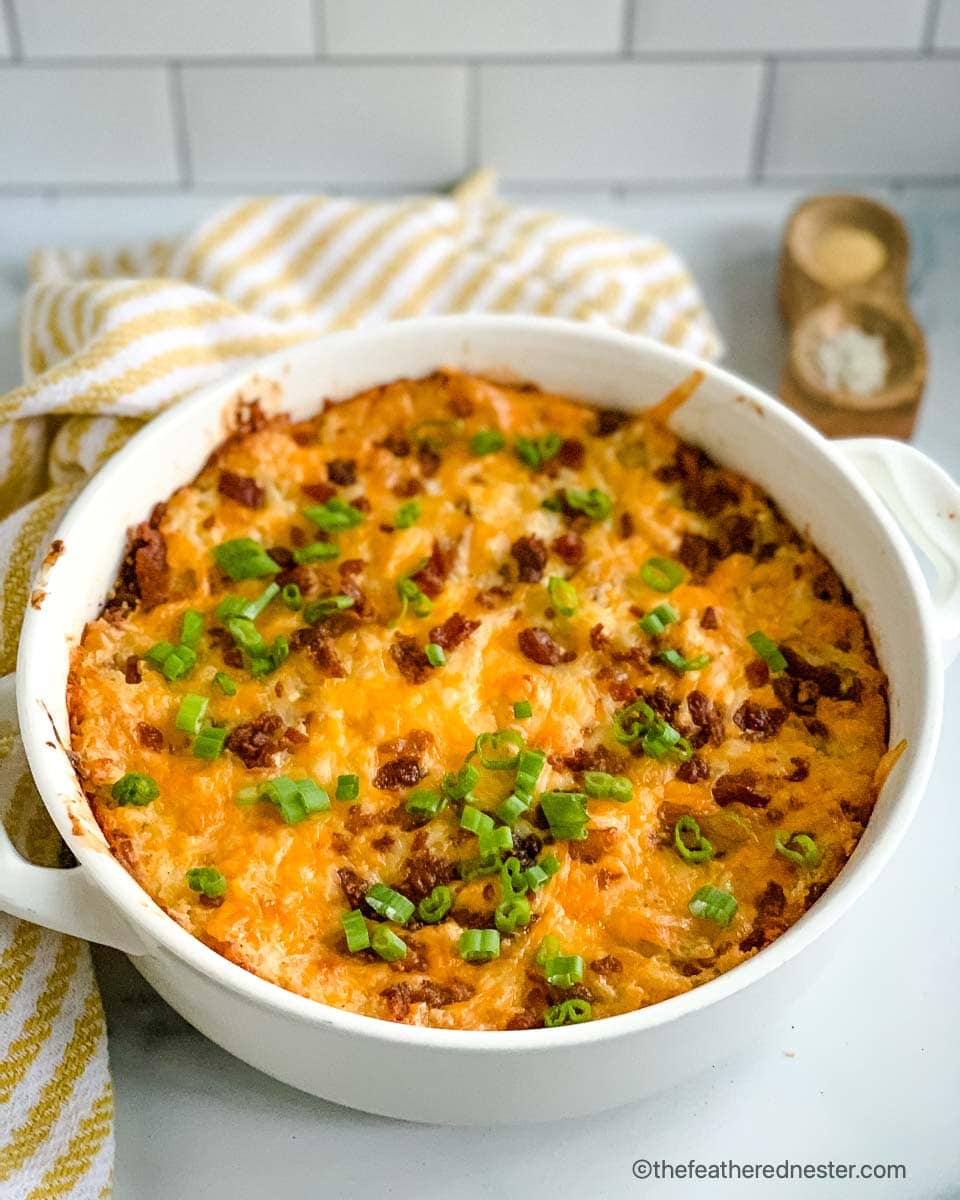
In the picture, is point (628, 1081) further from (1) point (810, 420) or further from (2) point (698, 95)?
(2) point (698, 95)

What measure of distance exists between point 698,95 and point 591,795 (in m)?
1.30

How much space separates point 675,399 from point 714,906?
2.27 feet

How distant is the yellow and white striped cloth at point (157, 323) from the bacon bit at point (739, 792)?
2.31 feet

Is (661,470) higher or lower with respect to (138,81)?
lower

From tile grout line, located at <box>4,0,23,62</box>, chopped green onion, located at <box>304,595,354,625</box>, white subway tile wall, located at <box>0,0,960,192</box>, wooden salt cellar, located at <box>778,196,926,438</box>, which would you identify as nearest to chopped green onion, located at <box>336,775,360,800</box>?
chopped green onion, located at <box>304,595,354,625</box>

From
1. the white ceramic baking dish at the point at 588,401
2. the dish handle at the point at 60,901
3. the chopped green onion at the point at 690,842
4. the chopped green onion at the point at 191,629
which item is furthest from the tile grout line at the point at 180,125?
the chopped green onion at the point at 690,842

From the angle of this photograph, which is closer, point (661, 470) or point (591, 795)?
point (591, 795)

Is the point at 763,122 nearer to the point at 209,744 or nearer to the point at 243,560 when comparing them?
the point at 243,560

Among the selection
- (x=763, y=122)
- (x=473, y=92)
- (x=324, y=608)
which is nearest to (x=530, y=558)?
(x=324, y=608)

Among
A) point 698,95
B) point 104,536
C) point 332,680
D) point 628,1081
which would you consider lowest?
point 628,1081

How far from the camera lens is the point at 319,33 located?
2.18 metres

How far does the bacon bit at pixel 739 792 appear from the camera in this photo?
152 centimetres

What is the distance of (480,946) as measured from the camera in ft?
4.61

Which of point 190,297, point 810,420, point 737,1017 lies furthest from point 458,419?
point 737,1017
